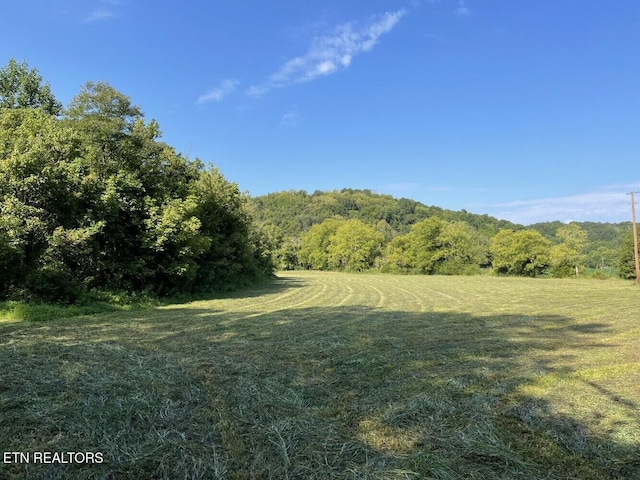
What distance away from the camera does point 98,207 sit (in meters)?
14.5

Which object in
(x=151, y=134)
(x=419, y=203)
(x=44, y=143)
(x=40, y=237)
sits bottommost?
(x=40, y=237)

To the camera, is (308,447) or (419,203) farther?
(419,203)

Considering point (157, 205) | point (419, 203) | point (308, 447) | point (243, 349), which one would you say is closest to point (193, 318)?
point (243, 349)

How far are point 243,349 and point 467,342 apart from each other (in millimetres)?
4498

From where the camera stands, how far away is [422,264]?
6203 cm

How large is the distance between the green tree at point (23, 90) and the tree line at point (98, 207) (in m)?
0.81

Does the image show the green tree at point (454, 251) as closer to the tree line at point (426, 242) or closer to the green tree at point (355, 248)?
the tree line at point (426, 242)


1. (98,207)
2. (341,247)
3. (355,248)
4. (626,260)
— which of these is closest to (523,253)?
(626,260)

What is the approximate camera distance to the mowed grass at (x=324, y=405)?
10.4 ft

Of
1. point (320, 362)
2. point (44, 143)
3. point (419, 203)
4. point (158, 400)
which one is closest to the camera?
point (158, 400)

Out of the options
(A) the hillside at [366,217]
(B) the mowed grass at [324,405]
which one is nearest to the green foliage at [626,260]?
(A) the hillside at [366,217]

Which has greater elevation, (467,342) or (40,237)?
(40,237)

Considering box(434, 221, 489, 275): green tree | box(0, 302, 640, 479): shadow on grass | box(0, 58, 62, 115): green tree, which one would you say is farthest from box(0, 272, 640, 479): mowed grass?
box(434, 221, 489, 275): green tree

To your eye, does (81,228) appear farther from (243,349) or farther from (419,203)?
(419,203)
